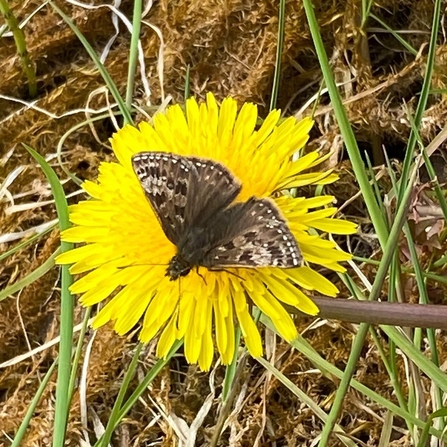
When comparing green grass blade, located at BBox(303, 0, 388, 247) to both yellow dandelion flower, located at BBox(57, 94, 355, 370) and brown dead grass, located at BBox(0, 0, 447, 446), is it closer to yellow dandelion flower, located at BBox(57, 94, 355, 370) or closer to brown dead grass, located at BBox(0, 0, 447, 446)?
yellow dandelion flower, located at BBox(57, 94, 355, 370)

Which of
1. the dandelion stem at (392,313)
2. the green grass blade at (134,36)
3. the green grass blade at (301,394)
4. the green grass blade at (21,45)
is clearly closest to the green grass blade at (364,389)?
the green grass blade at (301,394)

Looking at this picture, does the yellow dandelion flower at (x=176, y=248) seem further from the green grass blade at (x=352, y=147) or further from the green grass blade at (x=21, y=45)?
the green grass blade at (x=21, y=45)

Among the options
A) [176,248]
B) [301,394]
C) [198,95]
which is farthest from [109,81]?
[301,394]

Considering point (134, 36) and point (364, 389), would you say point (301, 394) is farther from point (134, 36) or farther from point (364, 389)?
point (134, 36)

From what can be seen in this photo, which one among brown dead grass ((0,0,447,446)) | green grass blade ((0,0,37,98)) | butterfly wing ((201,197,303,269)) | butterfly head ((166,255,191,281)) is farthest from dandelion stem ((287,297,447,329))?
green grass blade ((0,0,37,98))

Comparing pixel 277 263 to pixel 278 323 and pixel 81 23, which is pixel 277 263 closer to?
pixel 278 323

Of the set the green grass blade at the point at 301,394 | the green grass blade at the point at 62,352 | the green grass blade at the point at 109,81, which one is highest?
the green grass blade at the point at 109,81

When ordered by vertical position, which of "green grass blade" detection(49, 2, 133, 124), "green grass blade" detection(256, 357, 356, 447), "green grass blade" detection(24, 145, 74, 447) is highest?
"green grass blade" detection(49, 2, 133, 124)
